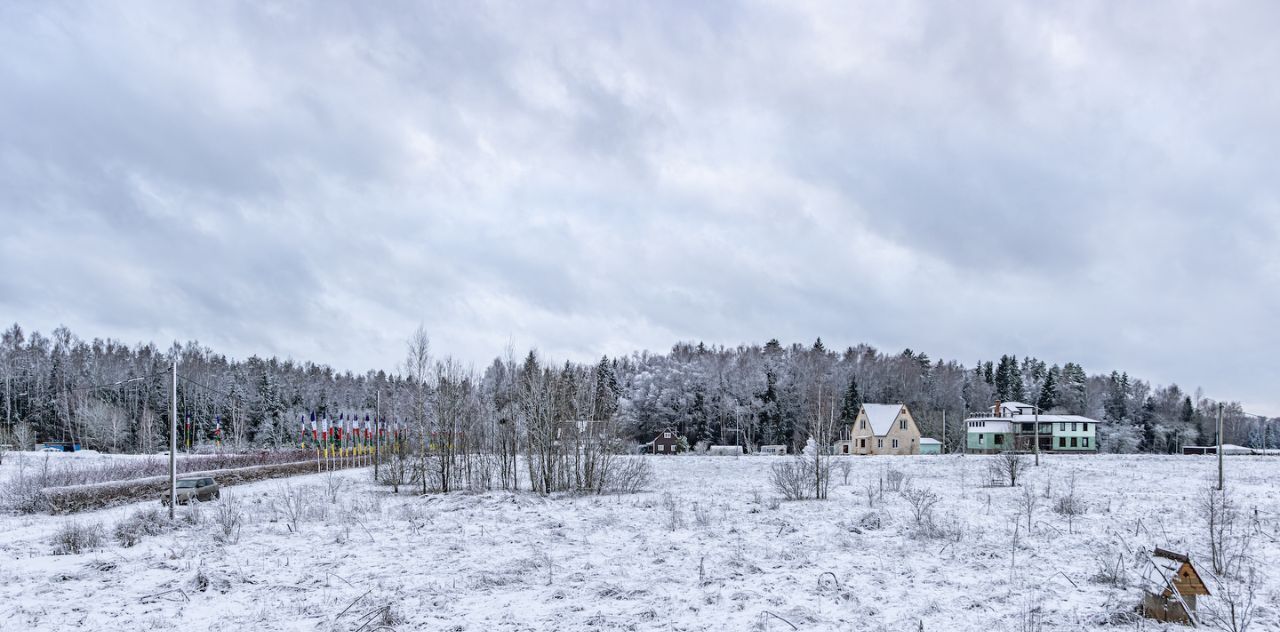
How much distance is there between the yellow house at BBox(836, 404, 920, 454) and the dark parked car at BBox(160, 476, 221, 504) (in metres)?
63.4

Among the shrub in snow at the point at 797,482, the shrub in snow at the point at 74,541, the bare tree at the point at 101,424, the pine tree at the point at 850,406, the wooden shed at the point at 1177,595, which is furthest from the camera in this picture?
the pine tree at the point at 850,406

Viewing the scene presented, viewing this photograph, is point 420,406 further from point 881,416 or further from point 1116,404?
point 1116,404

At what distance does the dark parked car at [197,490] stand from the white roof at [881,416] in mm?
64031

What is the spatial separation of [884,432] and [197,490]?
214ft

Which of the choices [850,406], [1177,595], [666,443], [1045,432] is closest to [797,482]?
[1177,595]

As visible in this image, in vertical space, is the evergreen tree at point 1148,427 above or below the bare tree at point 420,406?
below

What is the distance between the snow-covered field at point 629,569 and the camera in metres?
9.83

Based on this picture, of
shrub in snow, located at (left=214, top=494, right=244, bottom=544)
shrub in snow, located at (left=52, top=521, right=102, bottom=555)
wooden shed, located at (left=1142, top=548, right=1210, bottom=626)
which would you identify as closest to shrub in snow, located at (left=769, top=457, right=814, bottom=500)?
wooden shed, located at (left=1142, top=548, right=1210, bottom=626)

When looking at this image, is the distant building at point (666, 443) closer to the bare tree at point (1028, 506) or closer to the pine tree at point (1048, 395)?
the pine tree at point (1048, 395)

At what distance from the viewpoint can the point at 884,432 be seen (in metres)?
77.1

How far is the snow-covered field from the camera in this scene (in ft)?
32.2

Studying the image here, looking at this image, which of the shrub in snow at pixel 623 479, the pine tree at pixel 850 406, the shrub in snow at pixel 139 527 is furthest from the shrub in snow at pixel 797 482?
the pine tree at pixel 850 406

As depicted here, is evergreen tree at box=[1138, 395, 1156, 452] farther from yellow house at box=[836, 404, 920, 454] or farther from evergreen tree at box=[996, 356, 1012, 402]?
yellow house at box=[836, 404, 920, 454]

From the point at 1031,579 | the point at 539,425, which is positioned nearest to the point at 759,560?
the point at 1031,579
